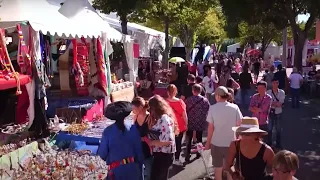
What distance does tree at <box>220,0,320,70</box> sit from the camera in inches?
859

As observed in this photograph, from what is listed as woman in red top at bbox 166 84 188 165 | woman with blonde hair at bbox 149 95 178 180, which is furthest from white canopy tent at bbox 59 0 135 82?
woman with blonde hair at bbox 149 95 178 180

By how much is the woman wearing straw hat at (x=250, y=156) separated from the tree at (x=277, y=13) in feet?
56.5

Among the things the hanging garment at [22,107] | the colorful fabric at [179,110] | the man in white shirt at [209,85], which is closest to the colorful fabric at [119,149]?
the colorful fabric at [179,110]

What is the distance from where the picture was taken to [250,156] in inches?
166

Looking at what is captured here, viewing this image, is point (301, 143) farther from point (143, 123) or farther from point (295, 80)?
point (143, 123)

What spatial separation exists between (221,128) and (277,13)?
18.9 metres

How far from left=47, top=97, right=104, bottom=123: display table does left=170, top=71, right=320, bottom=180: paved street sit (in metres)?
3.01

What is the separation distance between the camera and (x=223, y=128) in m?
5.98

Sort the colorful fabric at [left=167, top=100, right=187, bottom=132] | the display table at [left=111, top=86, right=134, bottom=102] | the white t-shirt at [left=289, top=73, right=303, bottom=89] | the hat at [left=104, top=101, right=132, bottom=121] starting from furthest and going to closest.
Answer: the white t-shirt at [left=289, top=73, right=303, bottom=89]
the display table at [left=111, top=86, right=134, bottom=102]
the colorful fabric at [left=167, top=100, right=187, bottom=132]
the hat at [left=104, top=101, right=132, bottom=121]

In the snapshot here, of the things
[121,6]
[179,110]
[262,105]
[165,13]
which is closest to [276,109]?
[262,105]

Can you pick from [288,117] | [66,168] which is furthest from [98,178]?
[288,117]

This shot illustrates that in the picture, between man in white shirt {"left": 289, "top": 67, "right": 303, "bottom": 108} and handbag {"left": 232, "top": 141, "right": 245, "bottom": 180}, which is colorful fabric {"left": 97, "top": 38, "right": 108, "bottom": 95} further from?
handbag {"left": 232, "top": 141, "right": 245, "bottom": 180}

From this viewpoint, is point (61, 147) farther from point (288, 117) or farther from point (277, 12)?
point (277, 12)

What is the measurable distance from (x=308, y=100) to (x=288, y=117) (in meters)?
5.03
